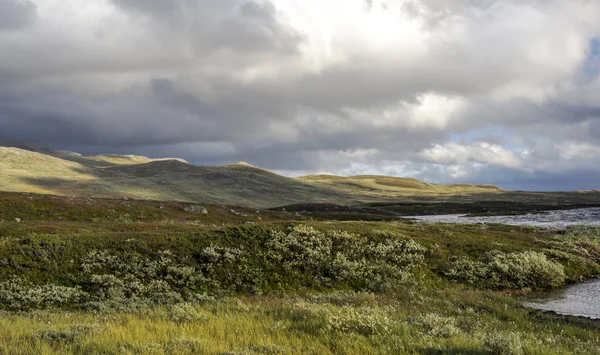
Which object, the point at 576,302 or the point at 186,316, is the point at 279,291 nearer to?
the point at 186,316

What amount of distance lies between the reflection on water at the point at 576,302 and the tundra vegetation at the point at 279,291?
1.42 meters

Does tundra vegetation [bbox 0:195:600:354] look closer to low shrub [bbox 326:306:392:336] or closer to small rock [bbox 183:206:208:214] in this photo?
low shrub [bbox 326:306:392:336]

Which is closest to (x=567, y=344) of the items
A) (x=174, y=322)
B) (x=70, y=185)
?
(x=174, y=322)

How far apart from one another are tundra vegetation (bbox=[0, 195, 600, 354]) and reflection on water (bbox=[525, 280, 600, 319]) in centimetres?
142

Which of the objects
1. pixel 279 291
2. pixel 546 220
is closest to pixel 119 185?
pixel 546 220

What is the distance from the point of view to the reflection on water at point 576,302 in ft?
72.5

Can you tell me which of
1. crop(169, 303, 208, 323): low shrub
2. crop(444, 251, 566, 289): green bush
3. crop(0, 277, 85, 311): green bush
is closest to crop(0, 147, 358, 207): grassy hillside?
crop(0, 277, 85, 311): green bush

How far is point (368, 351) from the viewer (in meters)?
10.4

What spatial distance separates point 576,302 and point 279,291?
1736 cm

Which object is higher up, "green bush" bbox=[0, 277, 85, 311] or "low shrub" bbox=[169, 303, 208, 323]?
"low shrub" bbox=[169, 303, 208, 323]

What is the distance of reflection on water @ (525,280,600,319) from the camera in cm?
2211

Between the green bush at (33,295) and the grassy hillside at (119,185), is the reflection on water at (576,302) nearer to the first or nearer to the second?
the green bush at (33,295)

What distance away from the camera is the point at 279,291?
24797 mm

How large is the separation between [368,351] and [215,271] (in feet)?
56.1
